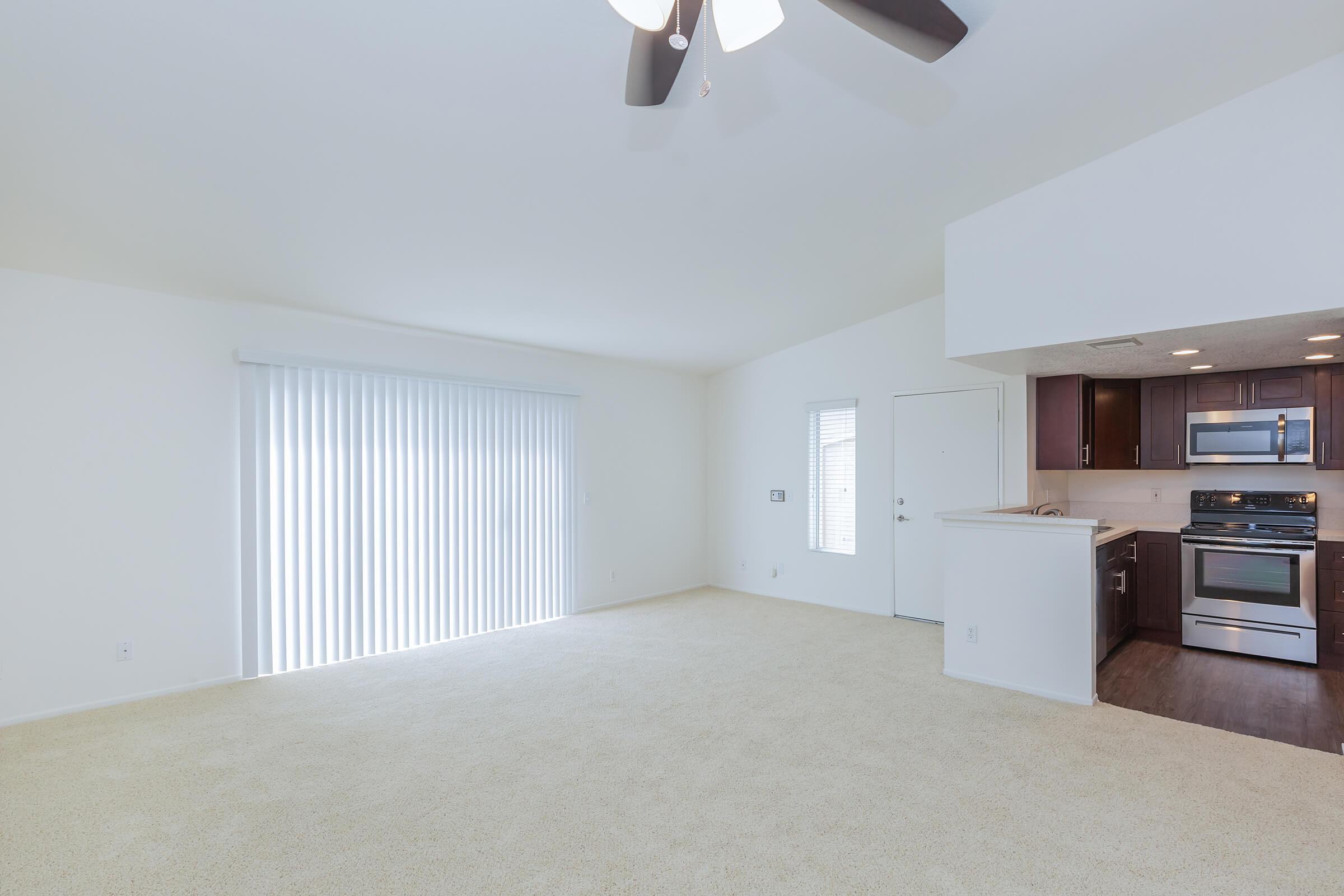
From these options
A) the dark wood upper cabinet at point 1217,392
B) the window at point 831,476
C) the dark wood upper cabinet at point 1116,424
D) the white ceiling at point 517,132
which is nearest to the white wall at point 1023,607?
the dark wood upper cabinet at point 1116,424

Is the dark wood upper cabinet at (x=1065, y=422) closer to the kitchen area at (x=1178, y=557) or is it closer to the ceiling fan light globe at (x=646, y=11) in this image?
the kitchen area at (x=1178, y=557)

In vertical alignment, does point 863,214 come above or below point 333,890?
above

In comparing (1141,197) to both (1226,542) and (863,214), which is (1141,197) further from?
(1226,542)

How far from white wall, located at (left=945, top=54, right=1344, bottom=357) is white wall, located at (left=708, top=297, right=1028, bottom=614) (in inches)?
56.5

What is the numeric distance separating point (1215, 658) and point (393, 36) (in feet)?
19.4

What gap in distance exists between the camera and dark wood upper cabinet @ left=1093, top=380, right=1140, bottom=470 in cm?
509

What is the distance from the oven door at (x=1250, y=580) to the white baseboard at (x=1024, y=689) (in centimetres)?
175

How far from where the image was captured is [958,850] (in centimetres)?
233

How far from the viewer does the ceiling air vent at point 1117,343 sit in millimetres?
3598

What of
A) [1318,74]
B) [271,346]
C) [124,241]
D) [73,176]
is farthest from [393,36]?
[1318,74]

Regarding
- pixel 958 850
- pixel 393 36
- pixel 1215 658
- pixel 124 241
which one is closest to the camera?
pixel 393 36

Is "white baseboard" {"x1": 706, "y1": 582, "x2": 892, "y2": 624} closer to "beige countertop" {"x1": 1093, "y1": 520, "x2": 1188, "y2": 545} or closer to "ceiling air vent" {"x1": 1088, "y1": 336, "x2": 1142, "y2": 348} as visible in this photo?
"beige countertop" {"x1": 1093, "y1": 520, "x2": 1188, "y2": 545}

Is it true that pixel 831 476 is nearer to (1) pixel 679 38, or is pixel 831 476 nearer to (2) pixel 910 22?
(2) pixel 910 22

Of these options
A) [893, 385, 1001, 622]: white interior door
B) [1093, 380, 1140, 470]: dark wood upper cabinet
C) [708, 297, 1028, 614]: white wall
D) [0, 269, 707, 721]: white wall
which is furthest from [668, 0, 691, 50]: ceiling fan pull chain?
[1093, 380, 1140, 470]: dark wood upper cabinet
